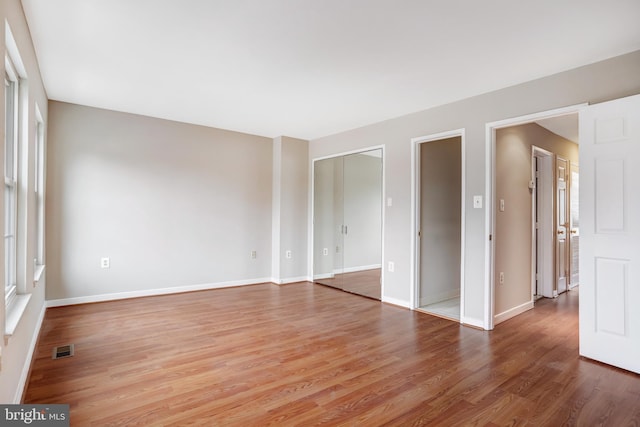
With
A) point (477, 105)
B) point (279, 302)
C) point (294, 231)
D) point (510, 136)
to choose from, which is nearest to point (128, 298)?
point (279, 302)

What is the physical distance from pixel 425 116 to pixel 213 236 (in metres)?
3.36

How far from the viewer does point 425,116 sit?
390 cm

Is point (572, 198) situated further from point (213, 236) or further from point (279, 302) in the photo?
point (213, 236)

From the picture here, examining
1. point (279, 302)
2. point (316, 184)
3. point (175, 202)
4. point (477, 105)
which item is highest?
point (477, 105)

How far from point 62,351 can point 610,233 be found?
4.37 metres

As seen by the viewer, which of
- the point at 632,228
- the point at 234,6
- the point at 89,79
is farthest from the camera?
the point at 89,79

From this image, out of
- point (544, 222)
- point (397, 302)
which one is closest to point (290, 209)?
point (397, 302)

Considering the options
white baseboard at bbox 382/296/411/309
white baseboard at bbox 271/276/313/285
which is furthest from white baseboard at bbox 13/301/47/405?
white baseboard at bbox 382/296/411/309

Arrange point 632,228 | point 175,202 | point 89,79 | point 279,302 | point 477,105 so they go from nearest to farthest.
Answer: point 632,228 < point 89,79 < point 477,105 < point 279,302 < point 175,202

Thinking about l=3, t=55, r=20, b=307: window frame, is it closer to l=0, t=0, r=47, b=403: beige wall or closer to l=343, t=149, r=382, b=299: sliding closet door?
l=0, t=0, r=47, b=403: beige wall

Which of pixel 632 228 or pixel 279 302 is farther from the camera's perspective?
pixel 279 302

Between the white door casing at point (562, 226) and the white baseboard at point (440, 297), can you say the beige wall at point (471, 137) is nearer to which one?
the white baseboard at point (440, 297)

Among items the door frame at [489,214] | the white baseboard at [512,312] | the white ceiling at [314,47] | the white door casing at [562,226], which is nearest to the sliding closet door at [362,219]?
the white ceiling at [314,47]

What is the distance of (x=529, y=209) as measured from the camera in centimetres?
411
